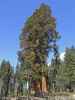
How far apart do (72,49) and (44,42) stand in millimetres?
48737

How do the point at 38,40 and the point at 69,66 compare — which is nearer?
the point at 38,40

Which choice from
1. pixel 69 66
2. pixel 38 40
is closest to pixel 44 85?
pixel 38 40

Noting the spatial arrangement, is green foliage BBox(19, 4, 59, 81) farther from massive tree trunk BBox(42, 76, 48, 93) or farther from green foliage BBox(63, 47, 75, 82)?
green foliage BBox(63, 47, 75, 82)

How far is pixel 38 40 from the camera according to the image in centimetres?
5553

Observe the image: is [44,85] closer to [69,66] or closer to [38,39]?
[38,39]

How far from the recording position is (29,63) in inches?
2148

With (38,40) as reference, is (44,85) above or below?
below

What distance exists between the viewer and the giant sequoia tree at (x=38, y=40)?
178 feet

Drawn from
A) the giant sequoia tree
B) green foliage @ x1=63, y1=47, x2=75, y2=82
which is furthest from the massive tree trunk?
green foliage @ x1=63, y1=47, x2=75, y2=82

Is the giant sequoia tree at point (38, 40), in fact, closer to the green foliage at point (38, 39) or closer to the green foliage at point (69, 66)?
the green foliage at point (38, 39)

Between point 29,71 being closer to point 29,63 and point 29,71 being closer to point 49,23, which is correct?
point 29,63

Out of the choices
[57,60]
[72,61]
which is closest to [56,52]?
[57,60]

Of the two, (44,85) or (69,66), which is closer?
(44,85)

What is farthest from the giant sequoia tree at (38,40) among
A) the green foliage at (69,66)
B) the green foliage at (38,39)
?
the green foliage at (69,66)
